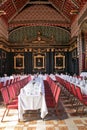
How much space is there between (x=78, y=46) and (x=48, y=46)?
5.83m

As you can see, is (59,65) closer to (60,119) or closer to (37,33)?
(37,33)

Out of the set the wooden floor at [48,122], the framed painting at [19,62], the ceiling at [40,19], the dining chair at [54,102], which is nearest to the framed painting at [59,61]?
the ceiling at [40,19]

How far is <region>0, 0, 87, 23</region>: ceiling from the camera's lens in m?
20.8

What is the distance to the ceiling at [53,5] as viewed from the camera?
68.1 ft

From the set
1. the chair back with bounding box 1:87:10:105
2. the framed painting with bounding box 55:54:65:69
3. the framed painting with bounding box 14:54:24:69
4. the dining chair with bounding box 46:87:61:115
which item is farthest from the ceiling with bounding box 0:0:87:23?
the chair back with bounding box 1:87:10:105

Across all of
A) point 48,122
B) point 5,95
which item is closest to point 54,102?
point 48,122

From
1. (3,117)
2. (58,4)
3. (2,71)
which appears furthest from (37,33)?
(3,117)

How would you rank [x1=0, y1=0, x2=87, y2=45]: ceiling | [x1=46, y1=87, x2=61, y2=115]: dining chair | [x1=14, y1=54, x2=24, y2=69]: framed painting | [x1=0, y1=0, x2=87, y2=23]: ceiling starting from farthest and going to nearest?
[x1=14, y1=54, x2=24, y2=69]: framed painting < [x1=0, y1=0, x2=87, y2=45]: ceiling < [x1=0, y1=0, x2=87, y2=23]: ceiling < [x1=46, y1=87, x2=61, y2=115]: dining chair

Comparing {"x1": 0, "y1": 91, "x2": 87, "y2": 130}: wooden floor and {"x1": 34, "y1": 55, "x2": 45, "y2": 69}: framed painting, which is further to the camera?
{"x1": 34, "y1": 55, "x2": 45, "y2": 69}: framed painting

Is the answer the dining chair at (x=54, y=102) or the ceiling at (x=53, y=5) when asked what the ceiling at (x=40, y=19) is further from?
the dining chair at (x=54, y=102)

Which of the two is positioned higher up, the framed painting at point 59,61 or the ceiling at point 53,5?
the ceiling at point 53,5

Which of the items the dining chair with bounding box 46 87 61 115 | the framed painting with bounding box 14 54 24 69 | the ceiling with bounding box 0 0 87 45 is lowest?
the dining chair with bounding box 46 87 61 115

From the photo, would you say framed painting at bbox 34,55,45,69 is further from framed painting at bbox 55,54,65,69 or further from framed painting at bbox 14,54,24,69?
framed painting at bbox 55,54,65,69

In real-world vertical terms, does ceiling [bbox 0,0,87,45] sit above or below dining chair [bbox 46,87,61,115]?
above
